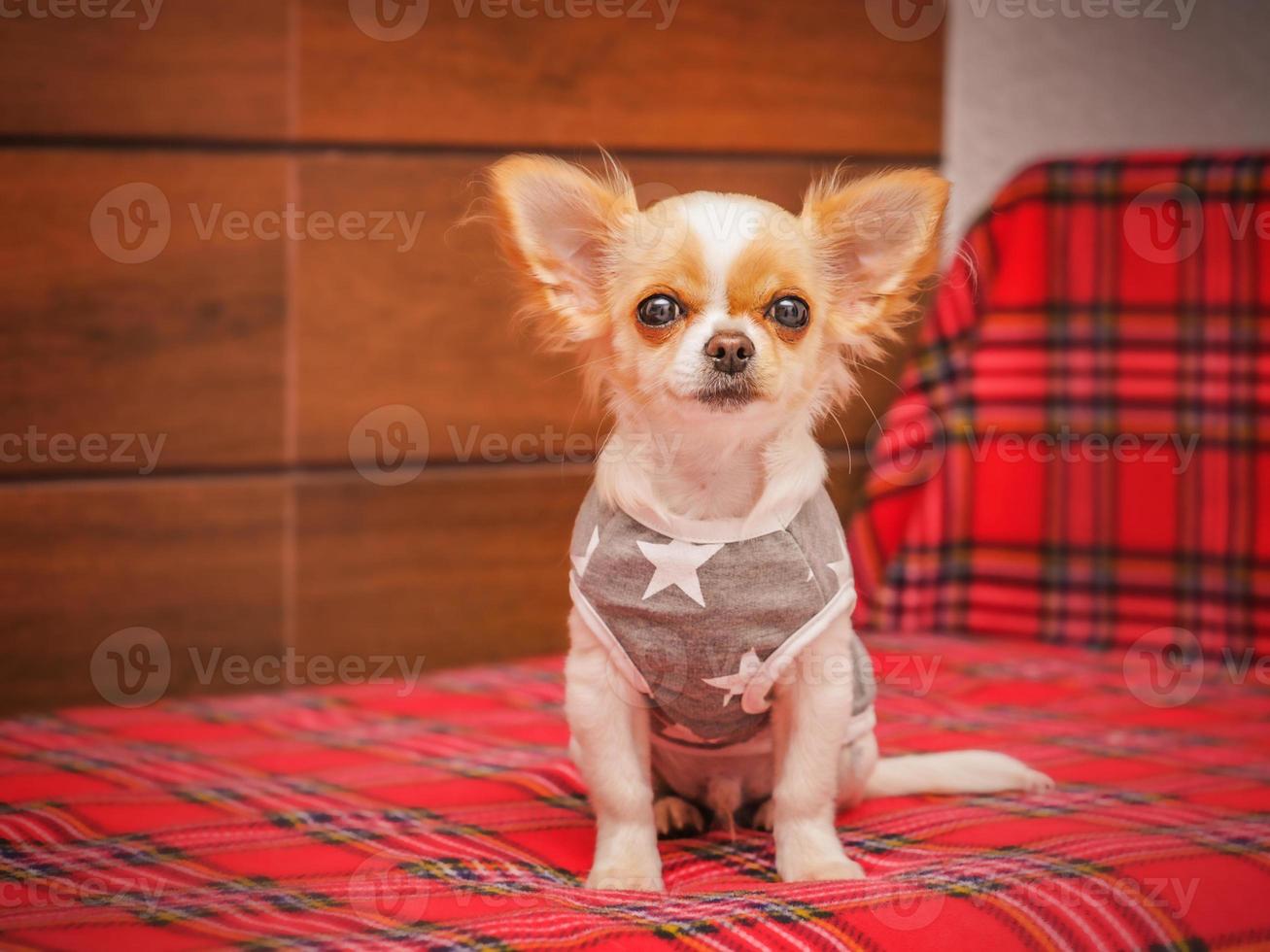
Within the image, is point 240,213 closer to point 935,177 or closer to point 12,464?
point 12,464

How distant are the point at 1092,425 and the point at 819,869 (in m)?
1.32

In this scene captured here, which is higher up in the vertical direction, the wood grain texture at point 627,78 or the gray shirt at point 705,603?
the wood grain texture at point 627,78

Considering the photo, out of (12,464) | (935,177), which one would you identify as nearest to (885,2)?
(935,177)

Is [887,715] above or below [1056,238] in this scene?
below

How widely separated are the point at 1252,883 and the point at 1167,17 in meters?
1.95

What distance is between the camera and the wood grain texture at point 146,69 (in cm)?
204

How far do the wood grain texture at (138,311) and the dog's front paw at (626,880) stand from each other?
3.96ft

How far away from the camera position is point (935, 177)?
51.5 inches

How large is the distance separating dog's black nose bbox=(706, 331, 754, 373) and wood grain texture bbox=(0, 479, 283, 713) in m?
1.25

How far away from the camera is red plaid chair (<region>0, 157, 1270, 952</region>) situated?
1162 millimetres

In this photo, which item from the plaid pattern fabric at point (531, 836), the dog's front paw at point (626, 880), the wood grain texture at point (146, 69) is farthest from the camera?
the wood grain texture at point (146, 69)

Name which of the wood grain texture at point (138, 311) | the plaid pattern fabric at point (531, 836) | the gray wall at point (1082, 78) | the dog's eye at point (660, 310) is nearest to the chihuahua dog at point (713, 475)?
the dog's eye at point (660, 310)

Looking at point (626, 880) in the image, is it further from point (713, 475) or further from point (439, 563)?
point (439, 563)

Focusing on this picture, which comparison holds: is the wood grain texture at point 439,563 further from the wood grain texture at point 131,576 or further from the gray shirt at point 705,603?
the gray shirt at point 705,603
